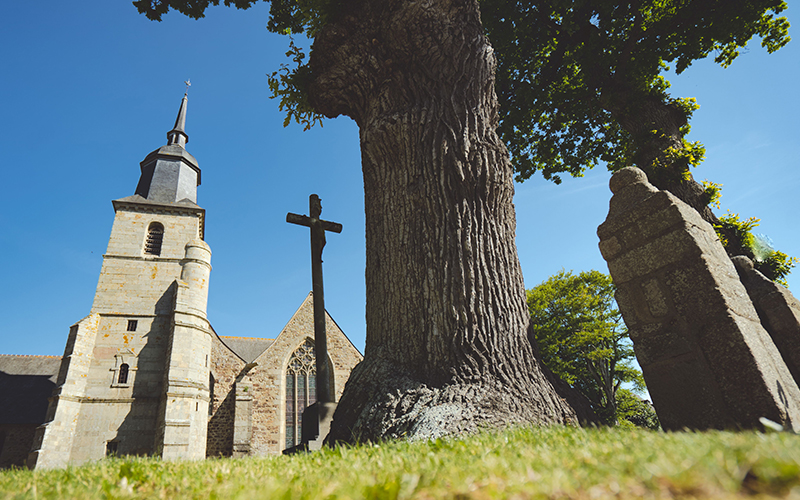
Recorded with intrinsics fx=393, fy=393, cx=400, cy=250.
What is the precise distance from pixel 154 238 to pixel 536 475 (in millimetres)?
23059

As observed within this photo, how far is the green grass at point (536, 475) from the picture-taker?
98 cm

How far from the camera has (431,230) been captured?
141 inches

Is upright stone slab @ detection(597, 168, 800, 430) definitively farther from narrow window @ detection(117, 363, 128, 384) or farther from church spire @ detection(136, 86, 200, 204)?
church spire @ detection(136, 86, 200, 204)

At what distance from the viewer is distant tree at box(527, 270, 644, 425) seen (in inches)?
837

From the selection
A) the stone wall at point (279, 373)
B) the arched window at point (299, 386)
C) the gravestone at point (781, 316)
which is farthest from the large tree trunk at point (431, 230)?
the stone wall at point (279, 373)

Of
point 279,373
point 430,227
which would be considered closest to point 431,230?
point 430,227

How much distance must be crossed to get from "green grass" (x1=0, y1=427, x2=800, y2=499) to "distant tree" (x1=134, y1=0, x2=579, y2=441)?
1.05 meters

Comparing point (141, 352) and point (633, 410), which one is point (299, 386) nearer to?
point (141, 352)

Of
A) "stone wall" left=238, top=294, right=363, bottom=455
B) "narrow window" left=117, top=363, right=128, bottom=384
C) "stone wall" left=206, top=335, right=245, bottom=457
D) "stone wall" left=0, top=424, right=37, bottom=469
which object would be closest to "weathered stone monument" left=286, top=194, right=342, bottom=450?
"narrow window" left=117, top=363, right=128, bottom=384

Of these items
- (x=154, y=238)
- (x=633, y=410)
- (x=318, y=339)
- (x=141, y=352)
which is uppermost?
(x=154, y=238)

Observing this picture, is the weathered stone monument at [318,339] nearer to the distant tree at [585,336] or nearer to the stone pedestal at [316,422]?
the stone pedestal at [316,422]

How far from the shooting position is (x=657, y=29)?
281 inches

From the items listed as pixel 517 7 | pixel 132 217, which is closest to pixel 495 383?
pixel 517 7

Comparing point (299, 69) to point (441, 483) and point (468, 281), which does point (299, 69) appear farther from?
point (441, 483)
